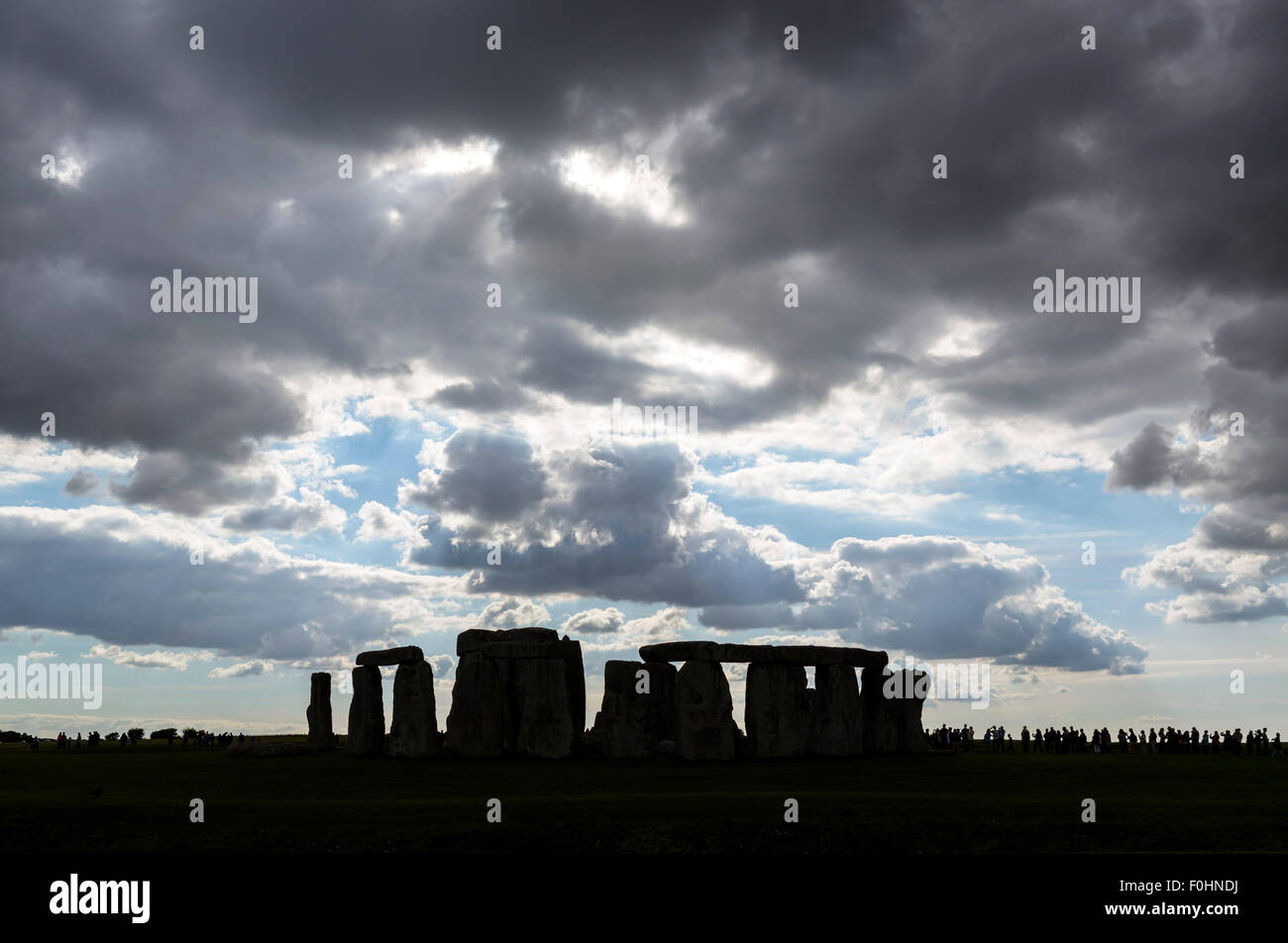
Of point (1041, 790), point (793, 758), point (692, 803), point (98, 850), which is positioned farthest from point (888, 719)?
point (98, 850)

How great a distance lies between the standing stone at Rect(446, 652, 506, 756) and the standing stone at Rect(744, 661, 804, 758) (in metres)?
6.67

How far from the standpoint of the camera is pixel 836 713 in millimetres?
31844

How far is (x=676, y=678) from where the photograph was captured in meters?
30.5

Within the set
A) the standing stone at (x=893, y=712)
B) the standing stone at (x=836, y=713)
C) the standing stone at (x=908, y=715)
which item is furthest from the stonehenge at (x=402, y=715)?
the standing stone at (x=908, y=715)

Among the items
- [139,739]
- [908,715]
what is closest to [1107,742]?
[908,715]

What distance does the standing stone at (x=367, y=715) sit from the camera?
33000 millimetres

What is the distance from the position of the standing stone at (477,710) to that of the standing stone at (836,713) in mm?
8583

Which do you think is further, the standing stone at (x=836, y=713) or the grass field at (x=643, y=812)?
the standing stone at (x=836, y=713)

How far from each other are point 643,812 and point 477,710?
49.2 feet

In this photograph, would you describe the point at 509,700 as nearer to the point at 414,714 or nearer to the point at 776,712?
Answer: the point at 414,714

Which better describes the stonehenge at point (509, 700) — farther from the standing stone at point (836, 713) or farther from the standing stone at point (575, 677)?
the standing stone at point (836, 713)

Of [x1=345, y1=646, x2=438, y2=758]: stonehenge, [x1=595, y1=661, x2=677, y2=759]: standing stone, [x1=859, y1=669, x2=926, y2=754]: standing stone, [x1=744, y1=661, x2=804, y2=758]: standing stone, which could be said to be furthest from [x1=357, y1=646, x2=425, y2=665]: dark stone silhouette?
[x1=859, y1=669, x2=926, y2=754]: standing stone
